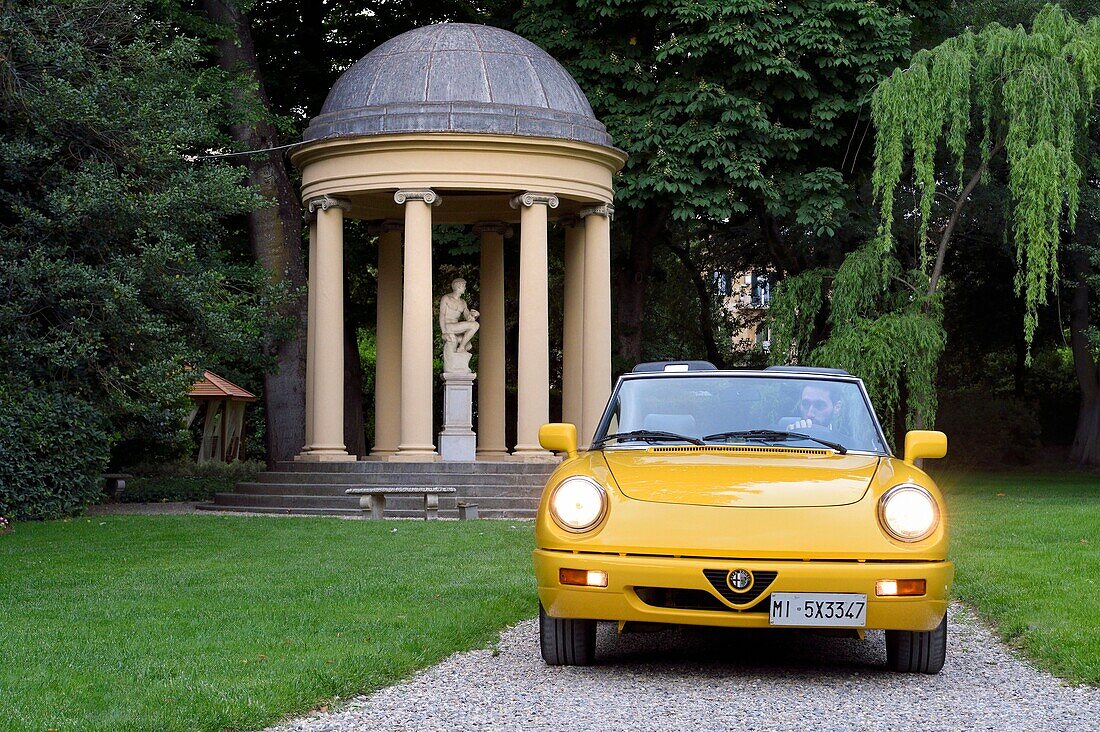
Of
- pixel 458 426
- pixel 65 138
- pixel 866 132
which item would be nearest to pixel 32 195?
pixel 65 138

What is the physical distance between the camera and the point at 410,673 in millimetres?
7316

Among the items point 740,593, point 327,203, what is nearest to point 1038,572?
point 740,593

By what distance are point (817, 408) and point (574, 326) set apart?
1767cm

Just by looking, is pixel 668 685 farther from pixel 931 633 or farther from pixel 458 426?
pixel 458 426

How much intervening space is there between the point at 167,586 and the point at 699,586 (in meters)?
5.56

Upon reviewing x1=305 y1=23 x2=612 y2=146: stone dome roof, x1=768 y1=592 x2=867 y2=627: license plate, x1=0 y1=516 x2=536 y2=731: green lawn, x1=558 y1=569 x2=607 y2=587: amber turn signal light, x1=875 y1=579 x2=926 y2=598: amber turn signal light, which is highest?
x1=305 y1=23 x2=612 y2=146: stone dome roof

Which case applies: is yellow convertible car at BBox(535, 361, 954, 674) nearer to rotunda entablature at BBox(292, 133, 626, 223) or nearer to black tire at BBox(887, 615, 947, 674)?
black tire at BBox(887, 615, 947, 674)

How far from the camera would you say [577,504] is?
23.2 feet

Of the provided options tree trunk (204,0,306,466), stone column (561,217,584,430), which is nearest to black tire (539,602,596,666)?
stone column (561,217,584,430)

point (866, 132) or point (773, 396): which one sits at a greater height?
point (866, 132)

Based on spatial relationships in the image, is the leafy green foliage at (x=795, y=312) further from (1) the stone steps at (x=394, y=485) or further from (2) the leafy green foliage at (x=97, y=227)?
(2) the leafy green foliage at (x=97, y=227)

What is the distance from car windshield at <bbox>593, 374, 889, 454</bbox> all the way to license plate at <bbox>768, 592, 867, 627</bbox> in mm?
1470

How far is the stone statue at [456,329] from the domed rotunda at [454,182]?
160cm

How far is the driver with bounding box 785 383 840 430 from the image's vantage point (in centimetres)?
828
